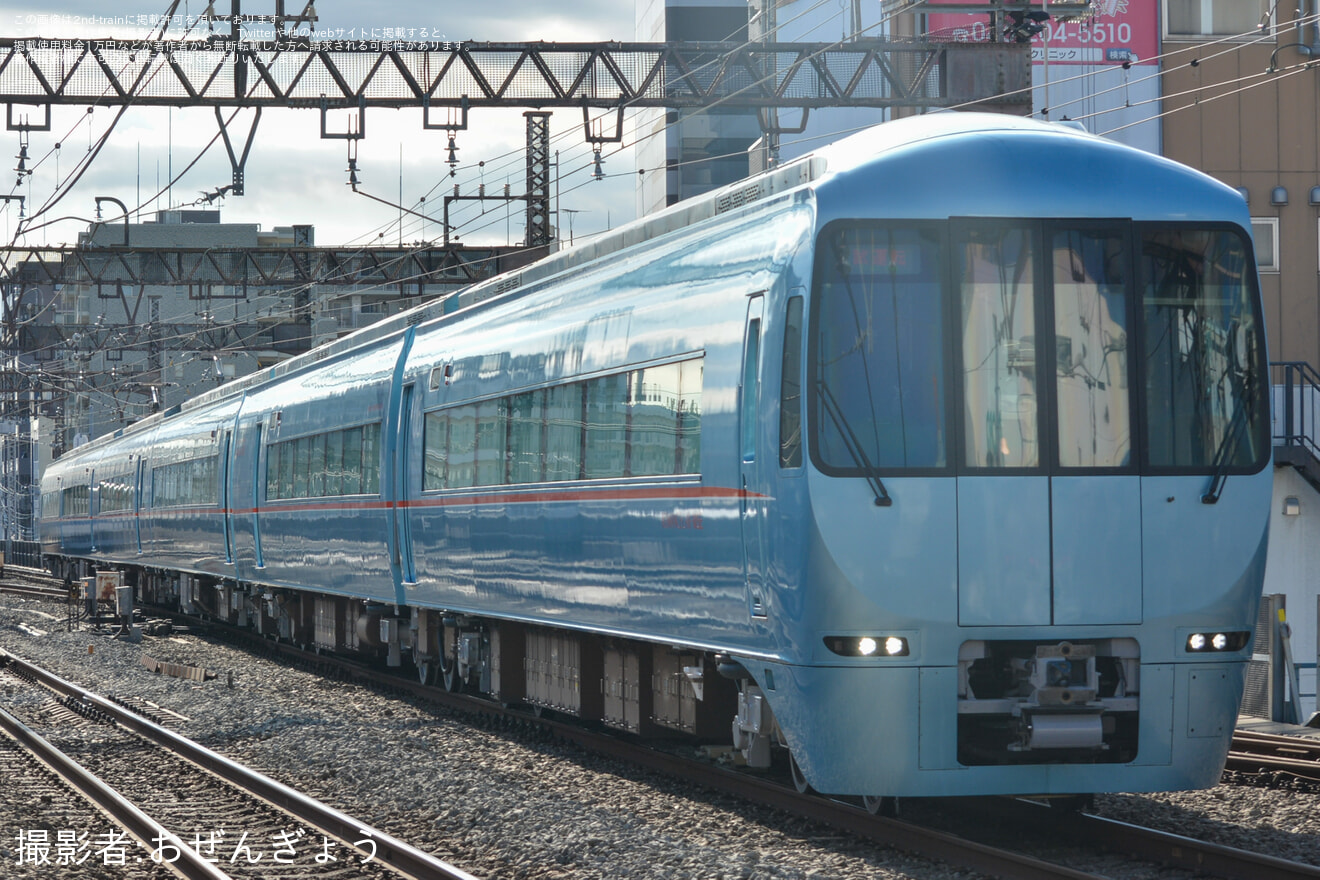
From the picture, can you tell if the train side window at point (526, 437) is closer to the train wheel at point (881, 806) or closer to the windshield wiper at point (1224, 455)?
the train wheel at point (881, 806)

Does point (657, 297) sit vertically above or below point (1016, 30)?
below

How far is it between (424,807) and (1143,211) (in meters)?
5.58

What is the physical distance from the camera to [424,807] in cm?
1126

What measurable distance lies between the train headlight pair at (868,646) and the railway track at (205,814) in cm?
204

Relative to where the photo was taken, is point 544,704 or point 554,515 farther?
point 544,704

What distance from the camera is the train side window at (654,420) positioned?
10.5 m

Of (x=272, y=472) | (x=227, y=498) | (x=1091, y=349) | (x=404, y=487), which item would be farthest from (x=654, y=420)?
(x=227, y=498)

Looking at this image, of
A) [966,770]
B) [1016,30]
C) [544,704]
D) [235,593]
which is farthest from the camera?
[235,593]

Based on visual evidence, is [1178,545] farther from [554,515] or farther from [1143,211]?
[554,515]

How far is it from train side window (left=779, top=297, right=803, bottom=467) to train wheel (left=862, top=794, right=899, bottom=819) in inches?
75.0

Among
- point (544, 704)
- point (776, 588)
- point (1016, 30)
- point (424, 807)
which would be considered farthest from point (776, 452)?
point (1016, 30)

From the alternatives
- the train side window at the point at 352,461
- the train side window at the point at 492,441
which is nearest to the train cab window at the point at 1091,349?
the train side window at the point at 492,441

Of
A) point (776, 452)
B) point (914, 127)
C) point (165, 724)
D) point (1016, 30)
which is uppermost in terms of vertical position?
point (1016, 30)

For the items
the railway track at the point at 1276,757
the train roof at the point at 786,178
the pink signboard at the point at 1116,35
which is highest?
the pink signboard at the point at 1116,35
